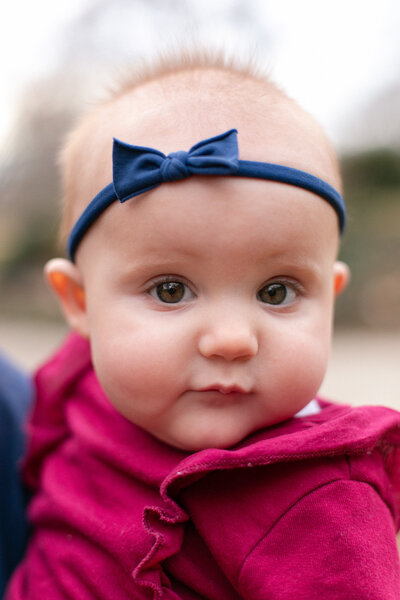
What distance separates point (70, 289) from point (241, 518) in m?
0.71

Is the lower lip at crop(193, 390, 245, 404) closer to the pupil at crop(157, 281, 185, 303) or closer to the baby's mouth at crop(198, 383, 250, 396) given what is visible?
the baby's mouth at crop(198, 383, 250, 396)

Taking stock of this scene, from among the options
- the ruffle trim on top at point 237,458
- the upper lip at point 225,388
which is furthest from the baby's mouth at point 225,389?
the ruffle trim on top at point 237,458

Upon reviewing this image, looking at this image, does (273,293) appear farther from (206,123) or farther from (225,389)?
(206,123)

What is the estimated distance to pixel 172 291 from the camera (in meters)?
1.23

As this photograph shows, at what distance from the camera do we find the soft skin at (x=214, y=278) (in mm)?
1176

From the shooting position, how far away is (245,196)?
3.86ft

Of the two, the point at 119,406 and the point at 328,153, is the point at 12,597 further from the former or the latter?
the point at 328,153

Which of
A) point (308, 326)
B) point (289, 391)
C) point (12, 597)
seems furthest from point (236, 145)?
point (12, 597)

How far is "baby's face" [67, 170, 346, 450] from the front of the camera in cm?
117

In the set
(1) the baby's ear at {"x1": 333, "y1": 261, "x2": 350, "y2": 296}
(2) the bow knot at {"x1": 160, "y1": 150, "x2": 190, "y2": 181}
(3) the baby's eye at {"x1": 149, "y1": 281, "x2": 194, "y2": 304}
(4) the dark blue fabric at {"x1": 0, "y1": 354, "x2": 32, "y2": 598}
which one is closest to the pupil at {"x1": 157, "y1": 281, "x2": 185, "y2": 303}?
(3) the baby's eye at {"x1": 149, "y1": 281, "x2": 194, "y2": 304}

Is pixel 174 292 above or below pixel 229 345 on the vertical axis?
above

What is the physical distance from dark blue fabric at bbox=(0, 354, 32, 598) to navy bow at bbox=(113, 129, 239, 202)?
104 centimetres

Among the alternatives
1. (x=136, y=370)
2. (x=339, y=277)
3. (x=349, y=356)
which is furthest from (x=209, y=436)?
(x=349, y=356)

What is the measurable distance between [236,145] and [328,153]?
0.93ft
